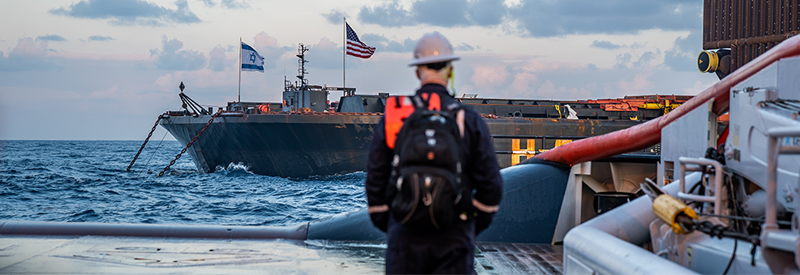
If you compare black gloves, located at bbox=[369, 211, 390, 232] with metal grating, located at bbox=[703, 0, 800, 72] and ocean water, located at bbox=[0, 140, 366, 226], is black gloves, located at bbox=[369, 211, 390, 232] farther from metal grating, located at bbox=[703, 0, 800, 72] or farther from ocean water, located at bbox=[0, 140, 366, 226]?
metal grating, located at bbox=[703, 0, 800, 72]

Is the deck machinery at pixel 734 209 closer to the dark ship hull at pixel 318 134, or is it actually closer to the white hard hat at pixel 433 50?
the white hard hat at pixel 433 50

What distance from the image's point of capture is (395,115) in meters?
A: 2.22

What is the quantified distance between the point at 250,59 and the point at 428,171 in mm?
33106

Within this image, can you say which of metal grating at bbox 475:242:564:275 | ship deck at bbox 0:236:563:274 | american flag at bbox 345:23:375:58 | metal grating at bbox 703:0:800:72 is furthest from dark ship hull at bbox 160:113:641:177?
ship deck at bbox 0:236:563:274

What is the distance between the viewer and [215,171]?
109 ft

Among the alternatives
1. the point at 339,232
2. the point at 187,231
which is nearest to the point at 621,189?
the point at 339,232

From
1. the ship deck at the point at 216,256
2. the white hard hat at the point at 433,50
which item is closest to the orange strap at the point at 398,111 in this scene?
the white hard hat at the point at 433,50

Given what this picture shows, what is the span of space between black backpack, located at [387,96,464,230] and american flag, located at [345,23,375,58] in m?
28.1

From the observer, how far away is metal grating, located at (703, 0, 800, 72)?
1375 centimetres

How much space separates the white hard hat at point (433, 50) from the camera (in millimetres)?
2298

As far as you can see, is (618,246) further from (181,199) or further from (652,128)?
(181,199)

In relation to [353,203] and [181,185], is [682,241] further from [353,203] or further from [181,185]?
[181,185]

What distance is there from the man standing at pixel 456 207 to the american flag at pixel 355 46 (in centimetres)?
2800

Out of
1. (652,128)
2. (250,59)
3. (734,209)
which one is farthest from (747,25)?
(250,59)
